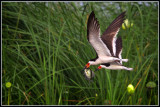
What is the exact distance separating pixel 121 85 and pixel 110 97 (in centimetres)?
16

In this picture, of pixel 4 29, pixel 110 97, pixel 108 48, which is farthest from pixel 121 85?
pixel 4 29

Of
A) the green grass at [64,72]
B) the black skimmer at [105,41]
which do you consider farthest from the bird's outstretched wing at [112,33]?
the green grass at [64,72]

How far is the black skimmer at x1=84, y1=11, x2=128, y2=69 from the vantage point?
1201mm

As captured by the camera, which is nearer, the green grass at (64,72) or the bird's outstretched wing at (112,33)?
the bird's outstretched wing at (112,33)

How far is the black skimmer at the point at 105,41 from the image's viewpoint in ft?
3.94

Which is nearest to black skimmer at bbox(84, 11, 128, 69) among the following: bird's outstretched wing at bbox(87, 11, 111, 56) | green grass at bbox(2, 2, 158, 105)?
bird's outstretched wing at bbox(87, 11, 111, 56)

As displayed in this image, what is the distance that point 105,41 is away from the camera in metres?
1.29

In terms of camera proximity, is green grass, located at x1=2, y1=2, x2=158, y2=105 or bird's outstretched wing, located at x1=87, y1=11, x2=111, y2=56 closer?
bird's outstretched wing, located at x1=87, y1=11, x2=111, y2=56

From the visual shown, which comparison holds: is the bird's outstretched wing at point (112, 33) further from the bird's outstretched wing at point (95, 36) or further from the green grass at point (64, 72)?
the green grass at point (64, 72)

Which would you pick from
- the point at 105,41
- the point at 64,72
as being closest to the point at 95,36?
the point at 105,41

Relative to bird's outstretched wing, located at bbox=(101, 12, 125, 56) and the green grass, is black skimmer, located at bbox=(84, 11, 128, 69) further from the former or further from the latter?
the green grass

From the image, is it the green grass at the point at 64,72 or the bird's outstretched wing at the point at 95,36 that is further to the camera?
the green grass at the point at 64,72

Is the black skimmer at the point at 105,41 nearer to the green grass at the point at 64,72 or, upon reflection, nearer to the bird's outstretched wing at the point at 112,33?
the bird's outstretched wing at the point at 112,33

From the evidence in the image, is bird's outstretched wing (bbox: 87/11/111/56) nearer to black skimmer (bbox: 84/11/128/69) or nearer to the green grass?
black skimmer (bbox: 84/11/128/69)
